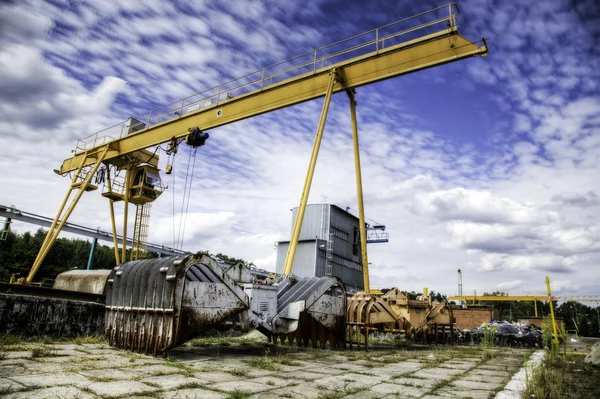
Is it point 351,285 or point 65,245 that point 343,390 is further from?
point 65,245

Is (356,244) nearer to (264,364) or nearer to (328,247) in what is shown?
(328,247)

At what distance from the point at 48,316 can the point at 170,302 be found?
2817 millimetres

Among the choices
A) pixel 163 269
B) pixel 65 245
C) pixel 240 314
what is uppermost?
pixel 65 245

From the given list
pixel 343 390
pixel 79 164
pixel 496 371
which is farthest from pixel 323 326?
pixel 79 164

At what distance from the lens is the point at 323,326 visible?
718cm

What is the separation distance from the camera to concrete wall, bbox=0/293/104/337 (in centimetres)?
589

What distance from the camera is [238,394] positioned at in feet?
10.1

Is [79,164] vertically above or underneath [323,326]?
above

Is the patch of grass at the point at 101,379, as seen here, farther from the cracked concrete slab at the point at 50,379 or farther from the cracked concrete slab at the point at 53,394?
the cracked concrete slab at the point at 53,394

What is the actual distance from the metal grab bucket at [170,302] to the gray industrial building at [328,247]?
706 inches

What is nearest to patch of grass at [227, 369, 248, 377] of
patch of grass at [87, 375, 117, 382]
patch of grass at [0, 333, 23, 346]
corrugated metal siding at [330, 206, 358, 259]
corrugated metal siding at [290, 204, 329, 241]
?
patch of grass at [87, 375, 117, 382]

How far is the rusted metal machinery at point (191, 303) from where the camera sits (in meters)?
5.13

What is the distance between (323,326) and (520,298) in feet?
95.0

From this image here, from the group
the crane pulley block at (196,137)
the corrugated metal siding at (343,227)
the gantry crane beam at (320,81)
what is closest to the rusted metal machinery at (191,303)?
the gantry crane beam at (320,81)
